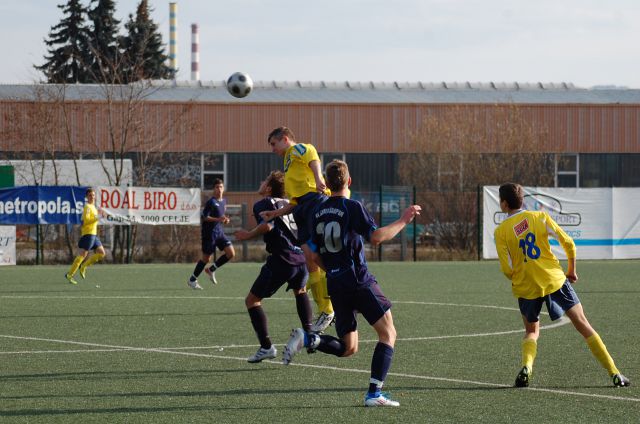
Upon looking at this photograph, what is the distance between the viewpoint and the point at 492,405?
8.38 metres

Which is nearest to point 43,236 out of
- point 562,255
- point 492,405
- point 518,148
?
point 562,255

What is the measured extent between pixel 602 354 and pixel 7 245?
925 inches

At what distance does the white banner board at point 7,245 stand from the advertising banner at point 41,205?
446 millimetres

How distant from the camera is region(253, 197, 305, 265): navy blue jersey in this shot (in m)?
11.2

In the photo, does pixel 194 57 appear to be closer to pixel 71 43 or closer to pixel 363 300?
pixel 71 43

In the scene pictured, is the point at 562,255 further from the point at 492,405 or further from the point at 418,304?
the point at 492,405

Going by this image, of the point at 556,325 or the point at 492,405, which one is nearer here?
the point at 492,405

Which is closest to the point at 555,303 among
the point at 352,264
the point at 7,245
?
the point at 352,264

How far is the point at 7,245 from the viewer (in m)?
29.9

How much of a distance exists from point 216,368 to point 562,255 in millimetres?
22738

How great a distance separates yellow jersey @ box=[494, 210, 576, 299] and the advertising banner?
892 inches

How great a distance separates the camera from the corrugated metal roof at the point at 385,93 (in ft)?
165

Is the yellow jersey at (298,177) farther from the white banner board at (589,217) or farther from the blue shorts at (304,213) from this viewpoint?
the white banner board at (589,217)

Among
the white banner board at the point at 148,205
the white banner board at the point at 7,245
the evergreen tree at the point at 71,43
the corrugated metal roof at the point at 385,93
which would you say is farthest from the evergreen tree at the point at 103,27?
the white banner board at the point at 7,245
